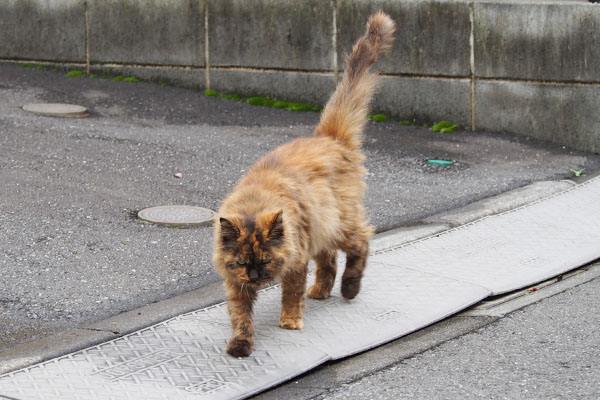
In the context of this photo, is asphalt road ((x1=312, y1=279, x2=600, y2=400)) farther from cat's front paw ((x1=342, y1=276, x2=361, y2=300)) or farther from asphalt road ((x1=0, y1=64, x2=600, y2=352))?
asphalt road ((x1=0, y1=64, x2=600, y2=352))

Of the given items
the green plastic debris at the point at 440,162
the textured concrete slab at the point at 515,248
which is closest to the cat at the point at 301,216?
the textured concrete slab at the point at 515,248

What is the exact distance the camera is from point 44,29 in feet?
41.6

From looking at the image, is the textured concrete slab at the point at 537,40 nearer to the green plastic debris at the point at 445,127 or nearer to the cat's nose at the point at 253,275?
the green plastic debris at the point at 445,127

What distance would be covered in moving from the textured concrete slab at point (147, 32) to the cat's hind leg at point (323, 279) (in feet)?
21.3

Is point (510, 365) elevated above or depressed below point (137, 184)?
below

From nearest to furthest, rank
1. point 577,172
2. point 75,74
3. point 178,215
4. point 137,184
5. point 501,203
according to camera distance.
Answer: point 178,215 → point 501,203 → point 137,184 → point 577,172 → point 75,74

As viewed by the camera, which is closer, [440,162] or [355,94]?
[355,94]

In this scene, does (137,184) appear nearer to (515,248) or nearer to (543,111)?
(515,248)

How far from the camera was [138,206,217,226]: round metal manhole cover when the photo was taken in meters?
7.52

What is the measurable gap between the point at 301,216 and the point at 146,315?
1219mm

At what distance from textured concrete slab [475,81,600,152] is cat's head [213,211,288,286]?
6091mm

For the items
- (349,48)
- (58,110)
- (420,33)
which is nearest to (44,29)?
(58,110)

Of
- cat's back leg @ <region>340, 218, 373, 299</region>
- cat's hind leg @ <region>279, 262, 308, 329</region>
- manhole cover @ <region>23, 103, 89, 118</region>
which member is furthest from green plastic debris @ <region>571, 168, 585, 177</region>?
manhole cover @ <region>23, 103, 89, 118</region>

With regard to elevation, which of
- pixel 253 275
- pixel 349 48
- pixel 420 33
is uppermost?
pixel 420 33
